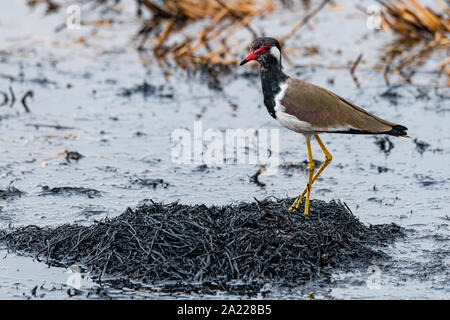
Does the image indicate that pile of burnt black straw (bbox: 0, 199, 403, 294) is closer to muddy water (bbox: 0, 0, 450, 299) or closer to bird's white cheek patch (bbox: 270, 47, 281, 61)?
muddy water (bbox: 0, 0, 450, 299)

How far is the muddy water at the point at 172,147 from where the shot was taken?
6105 millimetres

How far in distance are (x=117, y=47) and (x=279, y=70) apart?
8220 millimetres

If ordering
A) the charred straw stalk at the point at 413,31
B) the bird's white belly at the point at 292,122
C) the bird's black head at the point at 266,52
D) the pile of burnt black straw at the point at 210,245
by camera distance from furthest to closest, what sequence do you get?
the charred straw stalk at the point at 413,31
the bird's black head at the point at 266,52
the bird's white belly at the point at 292,122
the pile of burnt black straw at the point at 210,245

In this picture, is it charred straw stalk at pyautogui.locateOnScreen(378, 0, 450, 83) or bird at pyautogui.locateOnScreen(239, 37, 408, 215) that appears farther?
charred straw stalk at pyautogui.locateOnScreen(378, 0, 450, 83)

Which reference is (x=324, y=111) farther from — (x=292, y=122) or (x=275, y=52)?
(x=275, y=52)

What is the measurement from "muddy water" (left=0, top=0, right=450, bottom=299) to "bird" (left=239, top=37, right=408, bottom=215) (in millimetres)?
987

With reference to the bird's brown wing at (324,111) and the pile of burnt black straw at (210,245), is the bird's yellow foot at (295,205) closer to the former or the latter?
the pile of burnt black straw at (210,245)

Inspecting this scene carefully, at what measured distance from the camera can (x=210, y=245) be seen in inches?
235

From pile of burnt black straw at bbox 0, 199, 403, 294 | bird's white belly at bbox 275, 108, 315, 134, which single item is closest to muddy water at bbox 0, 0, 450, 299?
pile of burnt black straw at bbox 0, 199, 403, 294

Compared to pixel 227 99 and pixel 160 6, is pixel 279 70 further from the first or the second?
pixel 160 6

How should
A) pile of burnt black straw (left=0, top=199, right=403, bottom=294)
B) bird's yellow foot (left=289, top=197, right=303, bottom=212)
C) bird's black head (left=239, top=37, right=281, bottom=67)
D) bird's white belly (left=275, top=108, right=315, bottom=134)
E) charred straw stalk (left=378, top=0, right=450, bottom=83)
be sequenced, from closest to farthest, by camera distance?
pile of burnt black straw (left=0, top=199, right=403, bottom=294) → bird's white belly (left=275, top=108, right=315, bottom=134) → bird's black head (left=239, top=37, right=281, bottom=67) → bird's yellow foot (left=289, top=197, right=303, bottom=212) → charred straw stalk (left=378, top=0, right=450, bottom=83)

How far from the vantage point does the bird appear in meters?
6.08

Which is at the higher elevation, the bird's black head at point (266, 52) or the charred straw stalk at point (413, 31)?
the charred straw stalk at point (413, 31)

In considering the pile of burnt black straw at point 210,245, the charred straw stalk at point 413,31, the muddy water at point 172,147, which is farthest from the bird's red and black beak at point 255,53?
the charred straw stalk at point 413,31
